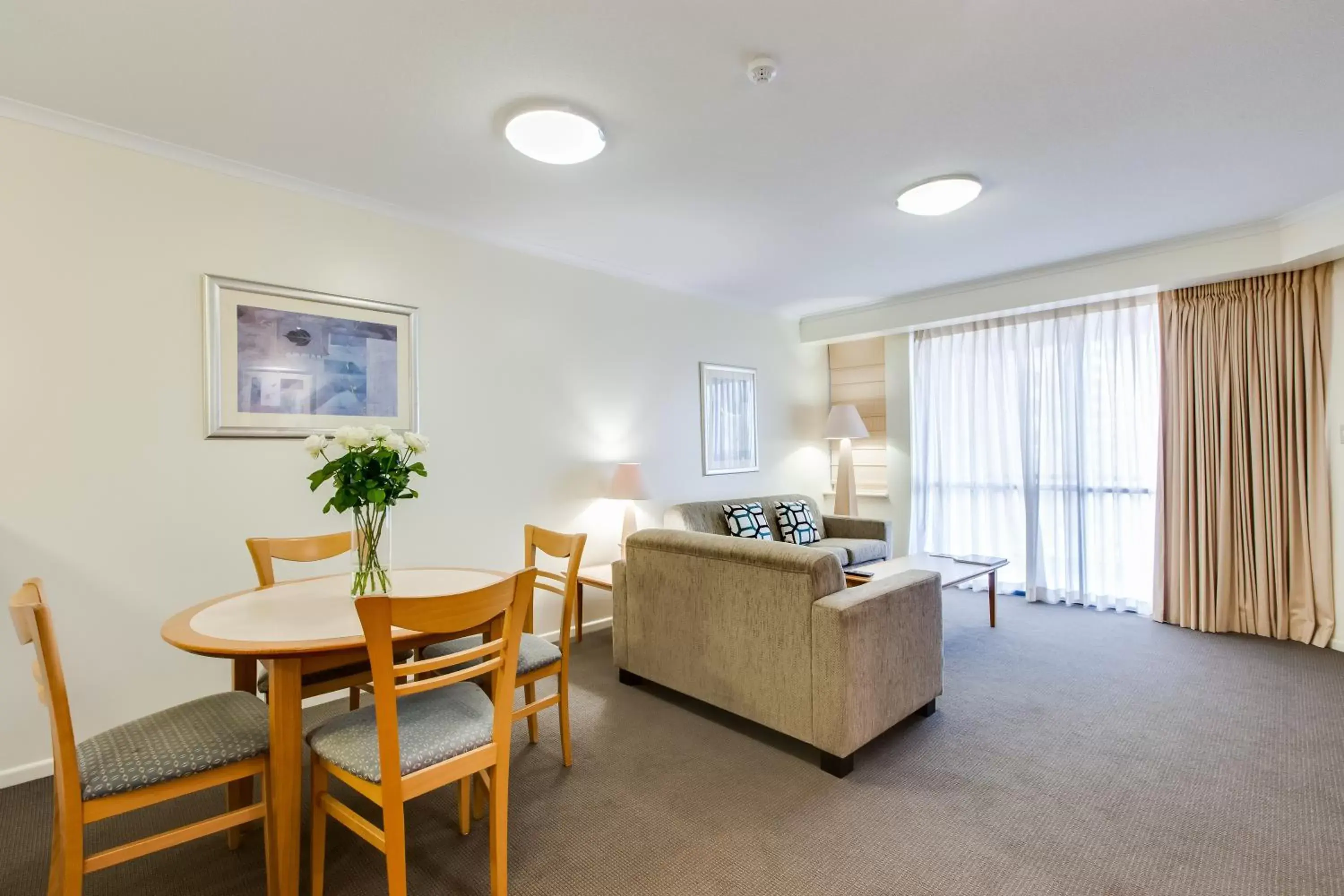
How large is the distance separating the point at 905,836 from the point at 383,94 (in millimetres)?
3059

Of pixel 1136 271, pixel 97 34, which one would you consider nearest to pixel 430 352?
pixel 97 34

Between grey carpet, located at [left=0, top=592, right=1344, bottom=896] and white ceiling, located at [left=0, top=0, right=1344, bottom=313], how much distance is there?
2.48 meters

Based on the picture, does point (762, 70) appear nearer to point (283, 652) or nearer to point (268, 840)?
point (283, 652)

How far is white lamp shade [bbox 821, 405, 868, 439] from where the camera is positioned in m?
5.40

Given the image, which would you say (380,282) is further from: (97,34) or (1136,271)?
(1136,271)

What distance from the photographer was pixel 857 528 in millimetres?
5066

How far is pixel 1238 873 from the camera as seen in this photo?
1.72m

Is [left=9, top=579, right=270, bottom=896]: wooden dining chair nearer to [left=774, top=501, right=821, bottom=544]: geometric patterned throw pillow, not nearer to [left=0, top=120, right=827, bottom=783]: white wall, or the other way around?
[left=0, top=120, right=827, bottom=783]: white wall

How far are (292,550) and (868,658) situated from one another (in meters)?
2.30

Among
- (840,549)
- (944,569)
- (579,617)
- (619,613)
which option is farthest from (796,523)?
(619,613)

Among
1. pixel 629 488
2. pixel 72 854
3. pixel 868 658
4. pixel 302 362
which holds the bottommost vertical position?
pixel 72 854

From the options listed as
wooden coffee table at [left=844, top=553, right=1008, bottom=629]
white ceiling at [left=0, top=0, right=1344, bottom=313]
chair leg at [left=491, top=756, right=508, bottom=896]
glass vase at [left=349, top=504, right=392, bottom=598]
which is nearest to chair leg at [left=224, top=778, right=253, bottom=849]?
glass vase at [left=349, top=504, right=392, bottom=598]

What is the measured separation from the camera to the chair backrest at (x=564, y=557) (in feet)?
7.86

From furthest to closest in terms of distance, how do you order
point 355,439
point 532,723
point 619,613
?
point 619,613 < point 532,723 < point 355,439
